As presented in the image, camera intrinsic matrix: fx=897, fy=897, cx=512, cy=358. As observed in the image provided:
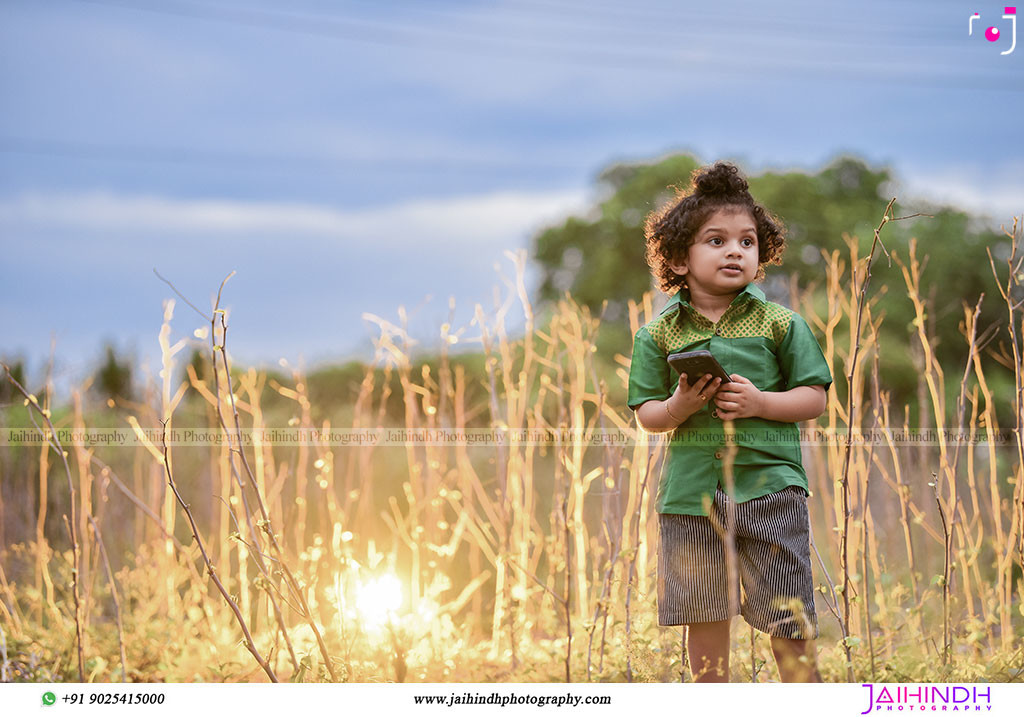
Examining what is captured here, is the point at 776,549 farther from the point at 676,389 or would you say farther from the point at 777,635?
the point at 676,389

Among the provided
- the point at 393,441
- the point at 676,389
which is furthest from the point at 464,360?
the point at 676,389

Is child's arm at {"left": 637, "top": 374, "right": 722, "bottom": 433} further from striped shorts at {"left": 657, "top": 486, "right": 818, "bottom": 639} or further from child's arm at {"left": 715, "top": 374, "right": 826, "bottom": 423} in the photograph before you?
striped shorts at {"left": 657, "top": 486, "right": 818, "bottom": 639}

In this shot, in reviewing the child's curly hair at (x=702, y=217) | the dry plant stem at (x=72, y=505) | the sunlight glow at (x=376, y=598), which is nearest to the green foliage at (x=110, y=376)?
the dry plant stem at (x=72, y=505)

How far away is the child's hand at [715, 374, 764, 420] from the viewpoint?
1.44 m

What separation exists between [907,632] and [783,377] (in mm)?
876

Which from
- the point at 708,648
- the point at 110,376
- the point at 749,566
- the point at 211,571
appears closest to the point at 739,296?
the point at 749,566

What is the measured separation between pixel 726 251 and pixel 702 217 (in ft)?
0.25

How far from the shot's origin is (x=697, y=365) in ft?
4.52

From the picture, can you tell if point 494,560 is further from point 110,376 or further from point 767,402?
point 110,376

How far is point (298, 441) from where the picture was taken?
246 cm

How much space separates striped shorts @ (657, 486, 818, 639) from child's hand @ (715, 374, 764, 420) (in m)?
0.14

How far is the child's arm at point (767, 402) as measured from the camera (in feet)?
4.72
